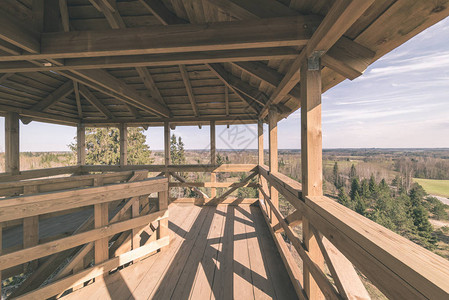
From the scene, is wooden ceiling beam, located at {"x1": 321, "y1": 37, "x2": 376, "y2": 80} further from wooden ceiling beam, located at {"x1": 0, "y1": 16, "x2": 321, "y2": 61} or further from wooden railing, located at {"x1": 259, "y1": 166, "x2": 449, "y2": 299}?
wooden railing, located at {"x1": 259, "y1": 166, "x2": 449, "y2": 299}

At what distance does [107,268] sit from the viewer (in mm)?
2166

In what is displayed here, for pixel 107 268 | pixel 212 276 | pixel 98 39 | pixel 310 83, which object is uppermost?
pixel 98 39

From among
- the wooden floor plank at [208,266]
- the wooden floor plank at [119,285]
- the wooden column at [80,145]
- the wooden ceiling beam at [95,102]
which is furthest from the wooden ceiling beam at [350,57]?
the wooden column at [80,145]

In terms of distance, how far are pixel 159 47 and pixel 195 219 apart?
3487 millimetres

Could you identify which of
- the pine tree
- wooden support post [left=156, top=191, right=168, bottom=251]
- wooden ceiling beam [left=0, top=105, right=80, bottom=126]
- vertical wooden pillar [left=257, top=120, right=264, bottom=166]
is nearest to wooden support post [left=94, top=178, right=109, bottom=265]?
wooden support post [left=156, top=191, right=168, bottom=251]

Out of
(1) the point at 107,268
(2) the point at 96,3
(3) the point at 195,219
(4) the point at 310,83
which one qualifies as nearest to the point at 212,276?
(1) the point at 107,268

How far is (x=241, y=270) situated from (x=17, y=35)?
344 centimetres

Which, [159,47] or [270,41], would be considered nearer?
[270,41]

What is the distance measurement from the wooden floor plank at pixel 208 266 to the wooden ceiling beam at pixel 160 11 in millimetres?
3437

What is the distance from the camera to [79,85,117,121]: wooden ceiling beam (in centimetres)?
451

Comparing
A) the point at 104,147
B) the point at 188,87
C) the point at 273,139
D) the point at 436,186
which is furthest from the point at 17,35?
the point at 104,147

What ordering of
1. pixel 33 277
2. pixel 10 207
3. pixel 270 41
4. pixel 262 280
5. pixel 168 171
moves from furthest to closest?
pixel 168 171
pixel 262 280
pixel 33 277
pixel 10 207
pixel 270 41

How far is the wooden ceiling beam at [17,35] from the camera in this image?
145 centimetres

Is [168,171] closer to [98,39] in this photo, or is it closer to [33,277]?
[33,277]
